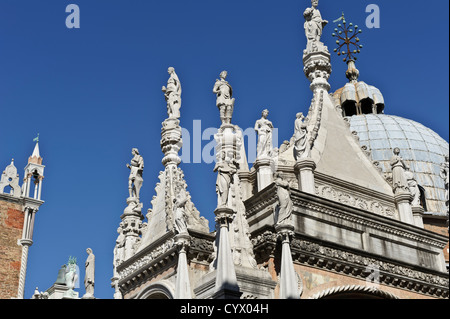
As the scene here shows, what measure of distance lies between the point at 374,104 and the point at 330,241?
101 ft

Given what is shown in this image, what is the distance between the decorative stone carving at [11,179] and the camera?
122 feet

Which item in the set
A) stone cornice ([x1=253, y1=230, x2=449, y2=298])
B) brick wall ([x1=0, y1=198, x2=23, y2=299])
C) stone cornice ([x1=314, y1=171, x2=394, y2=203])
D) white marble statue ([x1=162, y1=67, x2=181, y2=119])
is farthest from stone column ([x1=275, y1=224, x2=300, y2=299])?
brick wall ([x1=0, y1=198, x2=23, y2=299])

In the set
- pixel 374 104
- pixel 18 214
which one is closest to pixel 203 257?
pixel 18 214

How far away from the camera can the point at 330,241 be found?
22109 millimetres

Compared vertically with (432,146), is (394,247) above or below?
below

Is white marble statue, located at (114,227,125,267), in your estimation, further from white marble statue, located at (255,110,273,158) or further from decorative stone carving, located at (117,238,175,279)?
white marble statue, located at (255,110,273,158)

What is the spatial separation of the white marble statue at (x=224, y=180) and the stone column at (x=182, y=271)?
2.60m

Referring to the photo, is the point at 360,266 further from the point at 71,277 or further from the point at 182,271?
the point at 71,277

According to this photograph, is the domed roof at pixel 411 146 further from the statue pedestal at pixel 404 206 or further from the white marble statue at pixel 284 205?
the white marble statue at pixel 284 205

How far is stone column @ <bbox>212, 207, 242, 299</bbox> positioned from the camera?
17.8 m

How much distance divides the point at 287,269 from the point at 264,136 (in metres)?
6.81

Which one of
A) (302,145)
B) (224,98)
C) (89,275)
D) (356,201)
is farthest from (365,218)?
(89,275)
